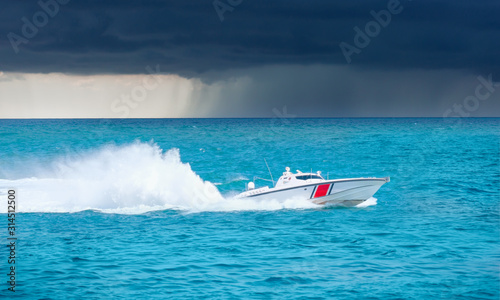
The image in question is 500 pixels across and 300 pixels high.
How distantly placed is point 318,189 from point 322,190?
232mm

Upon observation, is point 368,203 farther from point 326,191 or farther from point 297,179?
point 297,179

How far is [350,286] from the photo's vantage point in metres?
16.5

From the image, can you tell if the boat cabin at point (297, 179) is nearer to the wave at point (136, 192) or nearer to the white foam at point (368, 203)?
the wave at point (136, 192)

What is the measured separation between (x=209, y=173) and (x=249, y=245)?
1107 inches

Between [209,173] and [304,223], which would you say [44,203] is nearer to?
[304,223]

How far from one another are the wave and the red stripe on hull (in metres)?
0.69

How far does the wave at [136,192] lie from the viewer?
29.9 metres

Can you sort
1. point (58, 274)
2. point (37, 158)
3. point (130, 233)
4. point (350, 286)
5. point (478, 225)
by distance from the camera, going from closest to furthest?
1. point (350, 286)
2. point (58, 274)
3. point (130, 233)
4. point (478, 225)
5. point (37, 158)

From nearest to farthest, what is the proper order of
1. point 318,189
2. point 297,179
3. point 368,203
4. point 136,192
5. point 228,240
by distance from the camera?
point 228,240, point 318,189, point 297,179, point 368,203, point 136,192

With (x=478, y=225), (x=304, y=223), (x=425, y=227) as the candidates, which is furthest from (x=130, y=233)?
(x=478, y=225)

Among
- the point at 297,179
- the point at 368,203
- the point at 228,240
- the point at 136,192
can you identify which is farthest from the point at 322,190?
the point at 136,192

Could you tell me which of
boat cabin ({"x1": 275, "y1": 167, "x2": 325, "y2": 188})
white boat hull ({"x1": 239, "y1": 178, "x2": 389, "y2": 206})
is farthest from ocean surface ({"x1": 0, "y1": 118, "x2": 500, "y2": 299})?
boat cabin ({"x1": 275, "y1": 167, "x2": 325, "y2": 188})

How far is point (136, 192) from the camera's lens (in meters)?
32.2

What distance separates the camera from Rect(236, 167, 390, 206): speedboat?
29.5 m
